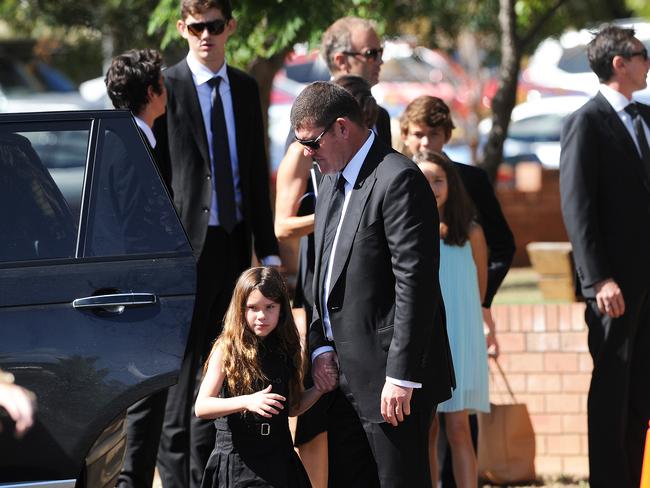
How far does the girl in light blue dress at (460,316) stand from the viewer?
5.66 meters

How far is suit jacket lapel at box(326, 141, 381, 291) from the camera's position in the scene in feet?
14.1

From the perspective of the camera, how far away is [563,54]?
2673 centimetres

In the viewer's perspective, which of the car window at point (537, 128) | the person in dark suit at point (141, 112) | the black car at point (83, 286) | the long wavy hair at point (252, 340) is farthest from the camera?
the car window at point (537, 128)

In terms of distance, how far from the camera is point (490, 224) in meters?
6.19

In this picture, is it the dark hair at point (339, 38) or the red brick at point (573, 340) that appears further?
the red brick at point (573, 340)

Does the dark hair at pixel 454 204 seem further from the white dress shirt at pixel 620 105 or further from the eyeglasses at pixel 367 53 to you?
the white dress shirt at pixel 620 105

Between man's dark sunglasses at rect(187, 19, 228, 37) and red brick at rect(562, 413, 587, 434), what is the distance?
2.73m

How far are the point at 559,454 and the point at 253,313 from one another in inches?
106

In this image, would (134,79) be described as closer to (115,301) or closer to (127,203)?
(127,203)

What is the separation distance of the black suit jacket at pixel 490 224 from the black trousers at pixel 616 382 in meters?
0.63

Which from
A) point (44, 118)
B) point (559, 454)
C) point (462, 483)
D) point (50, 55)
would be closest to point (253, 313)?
point (44, 118)

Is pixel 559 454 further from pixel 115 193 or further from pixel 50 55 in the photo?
pixel 50 55

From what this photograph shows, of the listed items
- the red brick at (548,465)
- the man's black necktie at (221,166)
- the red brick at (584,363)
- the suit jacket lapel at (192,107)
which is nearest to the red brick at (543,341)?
the red brick at (584,363)

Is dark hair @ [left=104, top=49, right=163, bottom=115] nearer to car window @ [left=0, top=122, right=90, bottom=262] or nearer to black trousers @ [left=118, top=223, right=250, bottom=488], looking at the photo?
black trousers @ [left=118, top=223, right=250, bottom=488]
